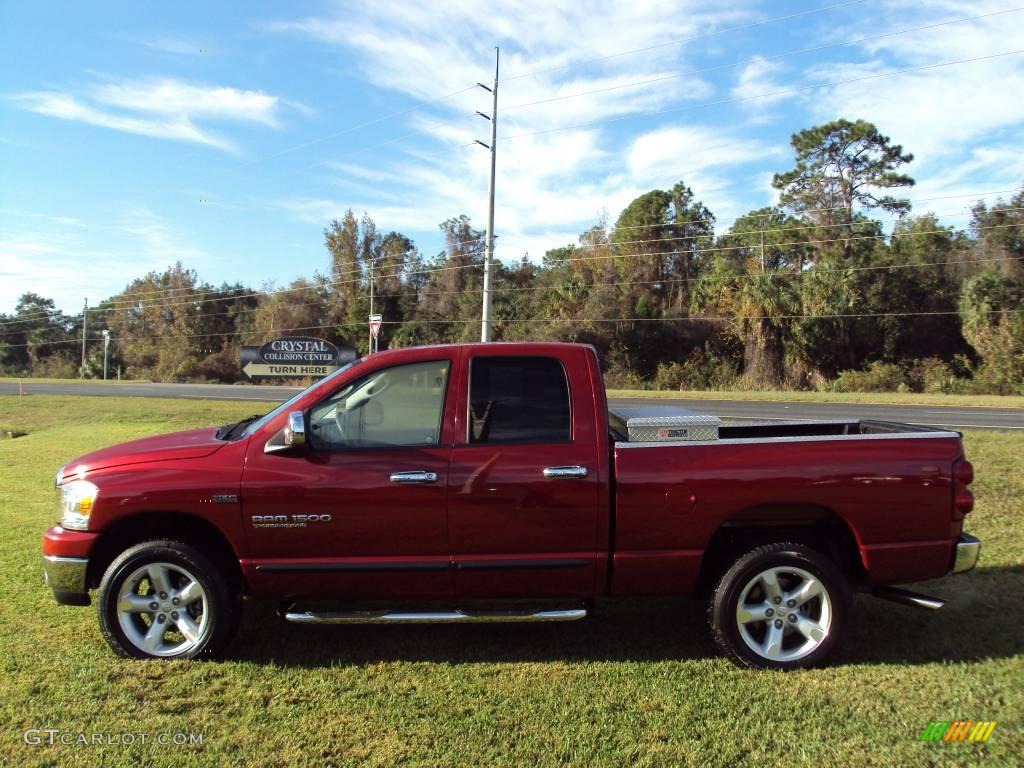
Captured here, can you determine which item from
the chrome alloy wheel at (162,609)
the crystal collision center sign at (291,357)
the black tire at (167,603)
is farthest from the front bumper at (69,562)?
the crystal collision center sign at (291,357)

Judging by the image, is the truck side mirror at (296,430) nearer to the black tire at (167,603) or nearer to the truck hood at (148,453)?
the truck hood at (148,453)

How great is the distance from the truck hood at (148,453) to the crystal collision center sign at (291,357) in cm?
961

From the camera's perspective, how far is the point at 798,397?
2586 cm

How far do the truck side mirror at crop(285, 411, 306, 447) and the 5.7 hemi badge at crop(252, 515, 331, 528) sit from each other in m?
0.40

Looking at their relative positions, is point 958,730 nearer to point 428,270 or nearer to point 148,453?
point 148,453

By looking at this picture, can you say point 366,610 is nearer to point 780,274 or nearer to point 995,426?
point 995,426

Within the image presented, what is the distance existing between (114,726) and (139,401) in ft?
76.2

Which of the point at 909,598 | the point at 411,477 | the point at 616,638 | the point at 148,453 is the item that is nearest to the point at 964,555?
the point at 909,598

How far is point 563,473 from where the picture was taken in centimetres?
389

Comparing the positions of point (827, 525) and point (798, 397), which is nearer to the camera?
point (827, 525)

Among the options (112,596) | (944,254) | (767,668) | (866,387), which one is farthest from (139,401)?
(944,254)

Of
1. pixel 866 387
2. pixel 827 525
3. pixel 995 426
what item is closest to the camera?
pixel 827 525

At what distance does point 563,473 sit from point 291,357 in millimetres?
11306

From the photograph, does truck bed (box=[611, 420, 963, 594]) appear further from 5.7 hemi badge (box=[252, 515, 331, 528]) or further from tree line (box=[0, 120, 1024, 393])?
tree line (box=[0, 120, 1024, 393])
